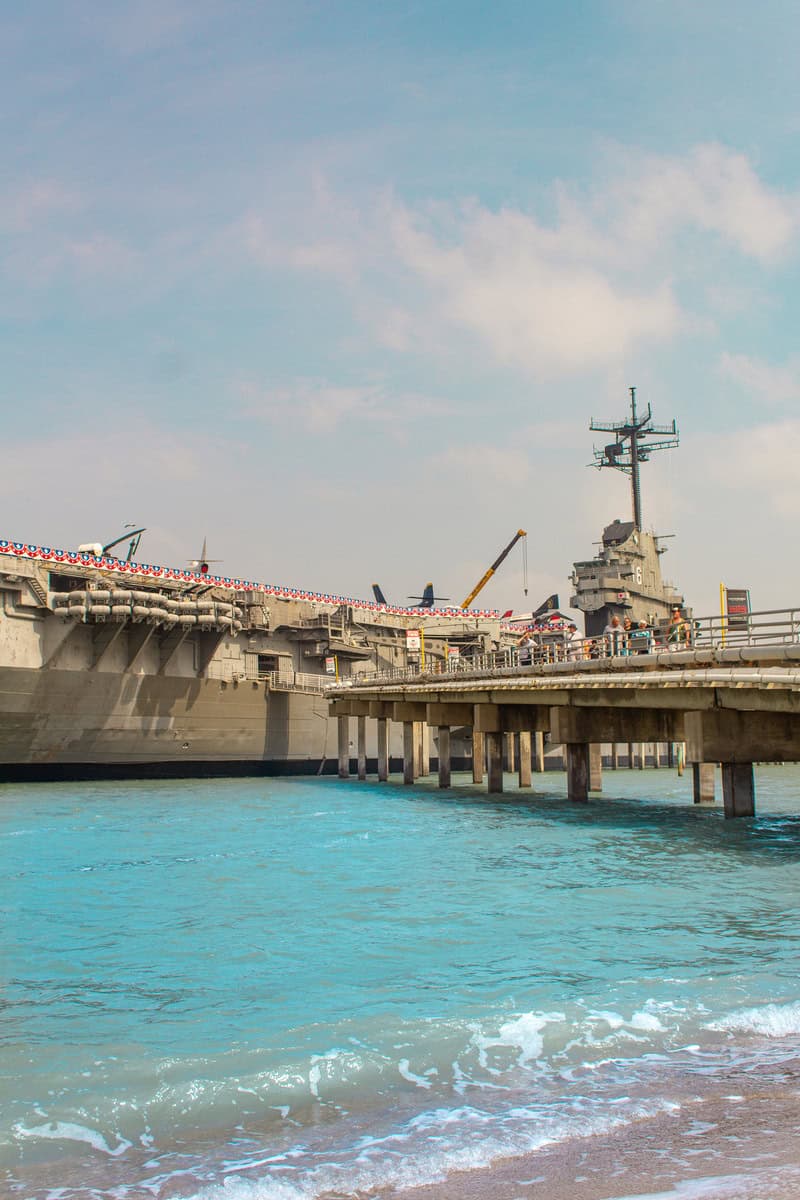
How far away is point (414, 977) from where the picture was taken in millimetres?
11141

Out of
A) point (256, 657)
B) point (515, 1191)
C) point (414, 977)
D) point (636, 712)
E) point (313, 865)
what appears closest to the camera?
point (515, 1191)

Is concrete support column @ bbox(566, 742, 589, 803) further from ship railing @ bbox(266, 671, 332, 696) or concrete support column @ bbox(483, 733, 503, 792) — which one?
ship railing @ bbox(266, 671, 332, 696)

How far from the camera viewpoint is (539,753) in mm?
61750

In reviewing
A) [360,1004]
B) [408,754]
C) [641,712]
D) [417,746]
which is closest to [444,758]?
[408,754]

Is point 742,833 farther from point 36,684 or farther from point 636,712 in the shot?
point 36,684

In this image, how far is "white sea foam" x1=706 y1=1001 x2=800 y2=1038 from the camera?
911cm

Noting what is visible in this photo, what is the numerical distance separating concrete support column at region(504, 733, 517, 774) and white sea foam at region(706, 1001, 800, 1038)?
159 feet

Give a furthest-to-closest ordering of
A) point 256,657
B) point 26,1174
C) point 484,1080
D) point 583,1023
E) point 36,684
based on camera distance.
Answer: point 256,657, point 36,684, point 583,1023, point 484,1080, point 26,1174

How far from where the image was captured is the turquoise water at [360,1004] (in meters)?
7.02

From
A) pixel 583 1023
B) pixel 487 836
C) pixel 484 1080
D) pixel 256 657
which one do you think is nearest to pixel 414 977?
pixel 583 1023

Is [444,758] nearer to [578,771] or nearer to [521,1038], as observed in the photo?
[578,771]

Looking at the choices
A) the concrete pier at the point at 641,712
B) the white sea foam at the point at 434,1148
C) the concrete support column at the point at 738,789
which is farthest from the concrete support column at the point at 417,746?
the white sea foam at the point at 434,1148

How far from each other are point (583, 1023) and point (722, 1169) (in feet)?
11.1

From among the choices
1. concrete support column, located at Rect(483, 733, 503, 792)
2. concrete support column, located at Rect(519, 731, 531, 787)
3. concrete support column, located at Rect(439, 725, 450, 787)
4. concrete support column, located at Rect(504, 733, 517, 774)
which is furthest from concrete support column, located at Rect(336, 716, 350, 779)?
concrete support column, located at Rect(483, 733, 503, 792)
